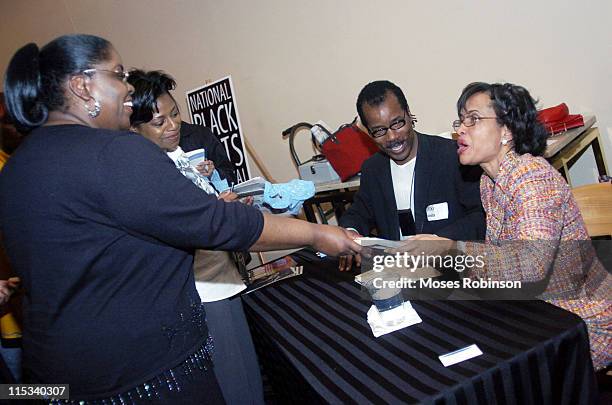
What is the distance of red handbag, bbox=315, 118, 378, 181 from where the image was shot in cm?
335

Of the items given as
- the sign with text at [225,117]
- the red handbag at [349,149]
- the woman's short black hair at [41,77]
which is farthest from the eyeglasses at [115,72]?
the sign with text at [225,117]

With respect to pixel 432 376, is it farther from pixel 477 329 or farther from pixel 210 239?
pixel 210 239

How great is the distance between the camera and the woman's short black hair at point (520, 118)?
1520 millimetres

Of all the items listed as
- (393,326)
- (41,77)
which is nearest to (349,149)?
(393,326)

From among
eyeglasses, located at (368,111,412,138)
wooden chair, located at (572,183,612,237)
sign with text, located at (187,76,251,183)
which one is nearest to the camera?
wooden chair, located at (572,183,612,237)

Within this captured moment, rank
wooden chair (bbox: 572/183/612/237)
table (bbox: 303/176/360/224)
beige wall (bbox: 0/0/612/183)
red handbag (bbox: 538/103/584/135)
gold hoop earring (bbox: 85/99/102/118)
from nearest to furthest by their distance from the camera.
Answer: gold hoop earring (bbox: 85/99/102/118), wooden chair (bbox: 572/183/612/237), red handbag (bbox: 538/103/584/135), beige wall (bbox: 0/0/612/183), table (bbox: 303/176/360/224)

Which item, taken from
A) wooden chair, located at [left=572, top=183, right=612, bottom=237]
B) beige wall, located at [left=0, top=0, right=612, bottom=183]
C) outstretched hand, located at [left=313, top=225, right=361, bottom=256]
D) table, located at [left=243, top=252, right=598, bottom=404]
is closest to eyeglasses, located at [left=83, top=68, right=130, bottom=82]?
outstretched hand, located at [left=313, top=225, right=361, bottom=256]

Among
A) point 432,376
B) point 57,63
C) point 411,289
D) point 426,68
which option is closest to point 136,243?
point 57,63

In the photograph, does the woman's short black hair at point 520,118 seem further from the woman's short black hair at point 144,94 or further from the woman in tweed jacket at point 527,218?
the woman's short black hair at point 144,94

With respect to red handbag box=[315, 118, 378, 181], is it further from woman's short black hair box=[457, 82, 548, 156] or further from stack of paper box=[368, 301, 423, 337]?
stack of paper box=[368, 301, 423, 337]

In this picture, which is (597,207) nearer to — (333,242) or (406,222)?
(406,222)

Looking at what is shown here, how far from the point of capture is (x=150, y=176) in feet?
3.29

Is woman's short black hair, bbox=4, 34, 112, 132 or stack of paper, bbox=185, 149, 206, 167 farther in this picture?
stack of paper, bbox=185, 149, 206, 167

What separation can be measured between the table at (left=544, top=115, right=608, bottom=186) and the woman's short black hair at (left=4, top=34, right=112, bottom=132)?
2.12 m
